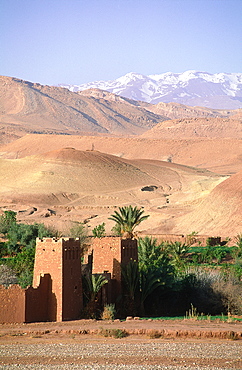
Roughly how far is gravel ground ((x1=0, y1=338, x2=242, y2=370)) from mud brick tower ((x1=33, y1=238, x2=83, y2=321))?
291 centimetres

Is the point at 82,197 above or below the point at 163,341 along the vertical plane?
above

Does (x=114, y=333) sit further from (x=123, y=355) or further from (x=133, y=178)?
(x=133, y=178)

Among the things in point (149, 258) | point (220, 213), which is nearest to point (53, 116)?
point (220, 213)

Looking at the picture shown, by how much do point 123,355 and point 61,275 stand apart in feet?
16.7

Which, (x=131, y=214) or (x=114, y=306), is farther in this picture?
(x=131, y=214)

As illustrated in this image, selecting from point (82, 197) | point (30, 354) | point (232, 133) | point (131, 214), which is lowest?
point (30, 354)

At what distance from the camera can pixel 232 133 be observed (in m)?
142

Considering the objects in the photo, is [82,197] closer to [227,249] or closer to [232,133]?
[227,249]

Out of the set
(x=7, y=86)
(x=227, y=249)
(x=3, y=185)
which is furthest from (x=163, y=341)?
(x=7, y=86)

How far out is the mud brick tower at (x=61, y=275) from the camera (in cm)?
1886

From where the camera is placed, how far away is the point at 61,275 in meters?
18.9

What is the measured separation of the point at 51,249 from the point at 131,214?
1288 centimetres

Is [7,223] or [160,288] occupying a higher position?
[7,223]

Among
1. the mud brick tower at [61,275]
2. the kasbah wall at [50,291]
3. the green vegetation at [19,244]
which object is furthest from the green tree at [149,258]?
the green vegetation at [19,244]
